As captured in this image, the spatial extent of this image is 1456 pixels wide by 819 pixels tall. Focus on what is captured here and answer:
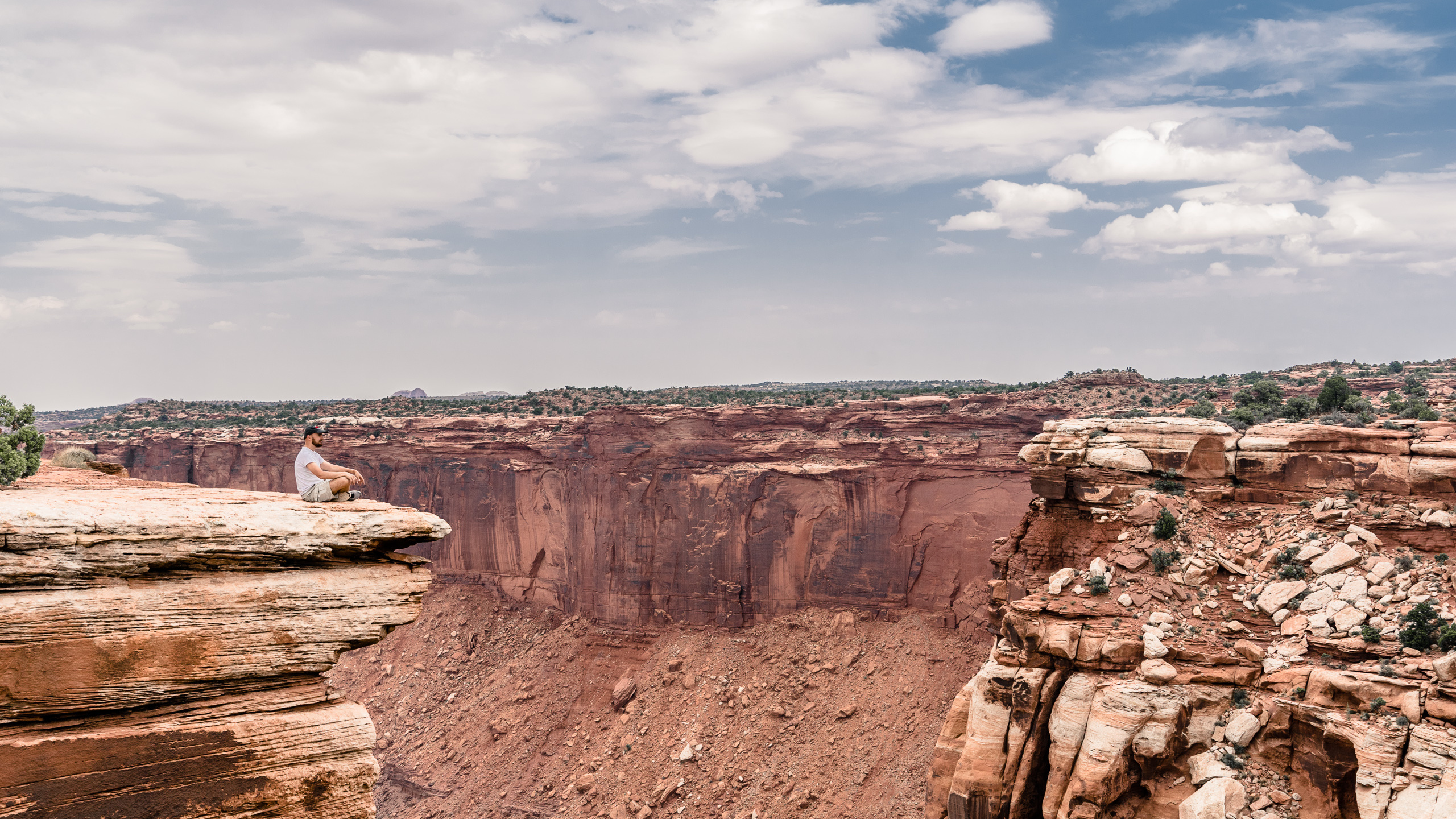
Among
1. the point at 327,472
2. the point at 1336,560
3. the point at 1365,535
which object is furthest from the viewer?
the point at 1365,535

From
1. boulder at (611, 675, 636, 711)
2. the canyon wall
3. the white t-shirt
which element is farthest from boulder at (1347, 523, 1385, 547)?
boulder at (611, 675, 636, 711)

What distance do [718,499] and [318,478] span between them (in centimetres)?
3749

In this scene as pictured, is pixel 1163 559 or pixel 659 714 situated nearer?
pixel 1163 559

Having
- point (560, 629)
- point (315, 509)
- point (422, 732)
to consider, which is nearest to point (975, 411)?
point (560, 629)

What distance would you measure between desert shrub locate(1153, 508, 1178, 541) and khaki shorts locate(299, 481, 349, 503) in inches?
858

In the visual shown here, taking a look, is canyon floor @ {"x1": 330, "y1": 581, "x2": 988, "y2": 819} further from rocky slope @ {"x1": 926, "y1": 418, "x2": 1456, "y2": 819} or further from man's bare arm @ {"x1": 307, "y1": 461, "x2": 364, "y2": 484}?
man's bare arm @ {"x1": 307, "y1": 461, "x2": 364, "y2": 484}

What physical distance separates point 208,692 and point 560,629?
4398cm

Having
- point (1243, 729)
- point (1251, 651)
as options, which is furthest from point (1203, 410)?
point (1243, 729)

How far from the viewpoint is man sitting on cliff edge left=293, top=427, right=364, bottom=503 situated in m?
11.9

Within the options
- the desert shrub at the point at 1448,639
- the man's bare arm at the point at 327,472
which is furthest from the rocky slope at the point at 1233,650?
the man's bare arm at the point at 327,472

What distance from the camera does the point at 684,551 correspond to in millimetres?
50312

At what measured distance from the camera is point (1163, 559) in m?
24.0

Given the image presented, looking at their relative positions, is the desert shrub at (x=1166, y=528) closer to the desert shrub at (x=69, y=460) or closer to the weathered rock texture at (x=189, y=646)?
the weathered rock texture at (x=189, y=646)

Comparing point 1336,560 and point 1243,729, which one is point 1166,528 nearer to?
point 1336,560
